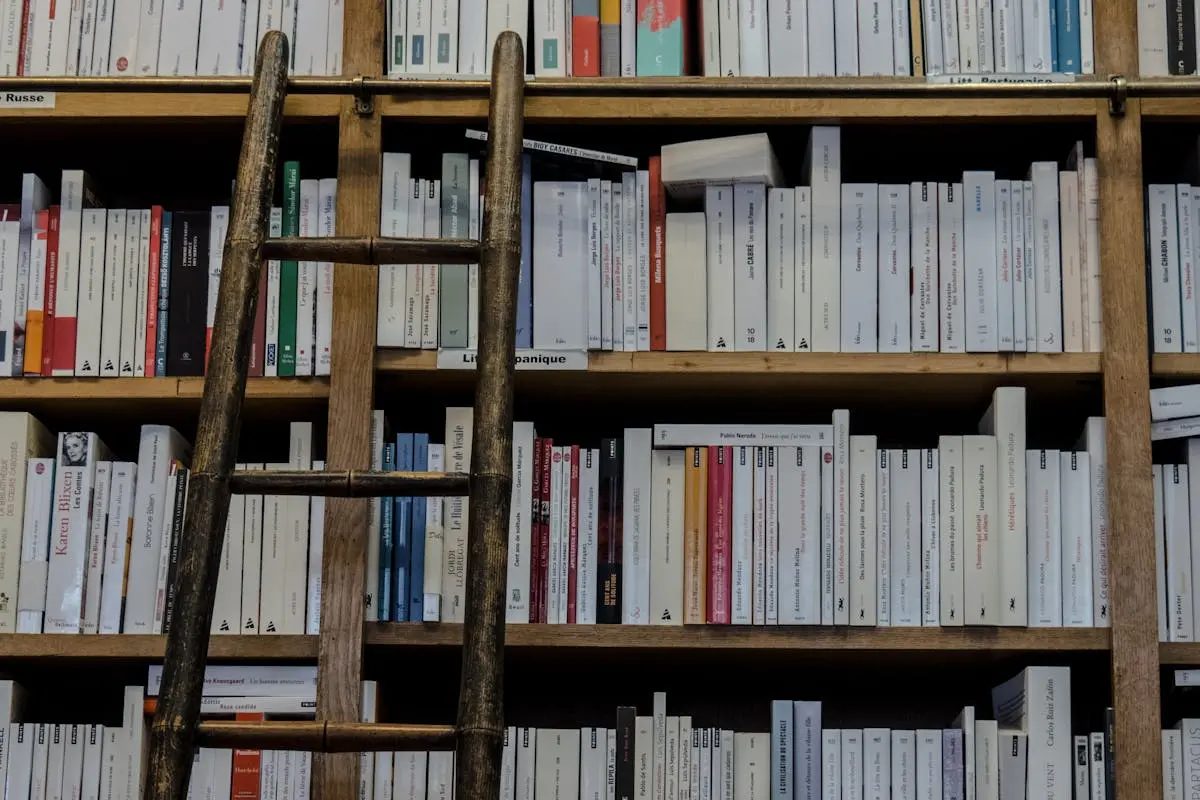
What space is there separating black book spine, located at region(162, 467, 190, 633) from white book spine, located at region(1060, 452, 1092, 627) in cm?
112

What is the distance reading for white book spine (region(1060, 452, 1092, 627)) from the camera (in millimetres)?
2162

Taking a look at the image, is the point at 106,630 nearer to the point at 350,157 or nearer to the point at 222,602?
the point at 222,602

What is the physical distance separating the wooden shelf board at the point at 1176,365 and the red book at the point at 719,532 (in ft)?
1.83

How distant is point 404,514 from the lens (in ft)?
7.23

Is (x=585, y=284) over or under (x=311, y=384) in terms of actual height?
over

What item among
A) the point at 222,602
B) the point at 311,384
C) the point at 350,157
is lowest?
the point at 222,602

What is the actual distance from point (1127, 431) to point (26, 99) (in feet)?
4.95

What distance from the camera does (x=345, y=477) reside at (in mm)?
1891

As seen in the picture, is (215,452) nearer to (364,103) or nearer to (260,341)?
(260,341)

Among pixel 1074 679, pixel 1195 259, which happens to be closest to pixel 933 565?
pixel 1074 679

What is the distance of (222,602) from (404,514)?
0.84 ft

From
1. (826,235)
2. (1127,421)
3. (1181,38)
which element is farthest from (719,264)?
(1181,38)

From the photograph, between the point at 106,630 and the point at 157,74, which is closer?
the point at 106,630

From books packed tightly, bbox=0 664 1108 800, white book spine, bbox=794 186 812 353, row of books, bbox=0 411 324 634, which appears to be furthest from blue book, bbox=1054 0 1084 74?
row of books, bbox=0 411 324 634
